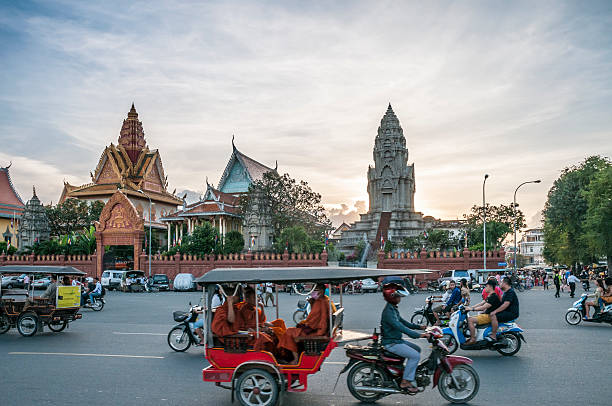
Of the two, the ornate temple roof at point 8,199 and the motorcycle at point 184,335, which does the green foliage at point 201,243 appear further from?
the motorcycle at point 184,335

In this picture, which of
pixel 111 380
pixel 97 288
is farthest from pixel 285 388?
pixel 97 288

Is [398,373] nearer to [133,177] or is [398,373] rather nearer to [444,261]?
[444,261]

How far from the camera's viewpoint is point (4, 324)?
13.4 meters

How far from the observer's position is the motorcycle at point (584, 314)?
45.8ft

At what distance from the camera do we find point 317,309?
6.71 m

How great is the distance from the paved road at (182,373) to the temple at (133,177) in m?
53.5

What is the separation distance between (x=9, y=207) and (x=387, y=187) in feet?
160

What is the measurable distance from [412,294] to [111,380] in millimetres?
25865

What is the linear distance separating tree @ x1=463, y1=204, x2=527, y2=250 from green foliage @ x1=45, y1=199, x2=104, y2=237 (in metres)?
41.5

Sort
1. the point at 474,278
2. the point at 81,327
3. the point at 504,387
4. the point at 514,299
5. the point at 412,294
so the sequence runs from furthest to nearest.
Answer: the point at 474,278
the point at 412,294
the point at 81,327
the point at 514,299
the point at 504,387

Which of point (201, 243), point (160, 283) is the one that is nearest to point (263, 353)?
point (160, 283)

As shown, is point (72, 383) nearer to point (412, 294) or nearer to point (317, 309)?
point (317, 309)

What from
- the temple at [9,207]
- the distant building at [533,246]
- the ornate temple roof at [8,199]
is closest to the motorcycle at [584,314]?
the temple at [9,207]

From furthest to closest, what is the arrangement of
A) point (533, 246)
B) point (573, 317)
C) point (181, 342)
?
point (533, 246), point (573, 317), point (181, 342)
